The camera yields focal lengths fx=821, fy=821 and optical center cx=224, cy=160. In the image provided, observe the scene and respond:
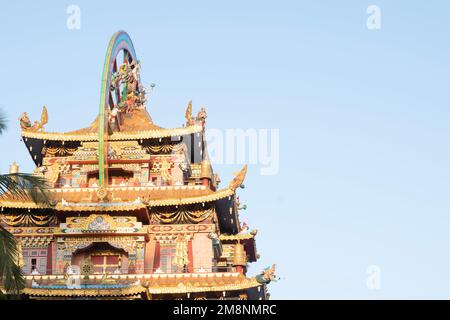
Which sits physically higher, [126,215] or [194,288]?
[126,215]

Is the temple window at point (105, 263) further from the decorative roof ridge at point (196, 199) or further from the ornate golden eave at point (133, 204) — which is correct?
the decorative roof ridge at point (196, 199)

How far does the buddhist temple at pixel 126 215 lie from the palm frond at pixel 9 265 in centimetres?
998

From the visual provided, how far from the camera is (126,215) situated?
1555 inches

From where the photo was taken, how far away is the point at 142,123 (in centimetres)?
4578

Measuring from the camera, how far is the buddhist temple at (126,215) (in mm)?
36500

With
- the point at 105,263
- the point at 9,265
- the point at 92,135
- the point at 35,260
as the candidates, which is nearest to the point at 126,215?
the point at 105,263

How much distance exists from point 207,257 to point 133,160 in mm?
7004

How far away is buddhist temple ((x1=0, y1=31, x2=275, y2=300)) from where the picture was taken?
3650cm

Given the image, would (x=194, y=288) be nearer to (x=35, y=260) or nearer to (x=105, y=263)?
(x=105, y=263)

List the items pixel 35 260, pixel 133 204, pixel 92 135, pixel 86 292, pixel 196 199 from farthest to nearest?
pixel 92 135, pixel 196 199, pixel 35 260, pixel 133 204, pixel 86 292

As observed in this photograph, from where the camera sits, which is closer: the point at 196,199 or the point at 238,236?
the point at 196,199

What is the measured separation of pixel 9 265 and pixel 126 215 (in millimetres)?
16189

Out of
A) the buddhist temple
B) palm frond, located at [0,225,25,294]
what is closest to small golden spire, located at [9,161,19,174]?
the buddhist temple
